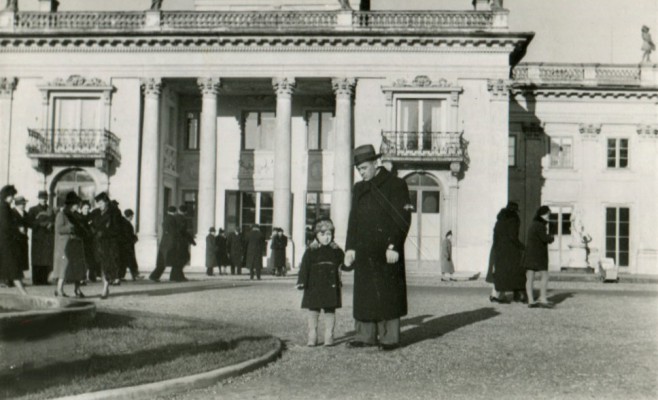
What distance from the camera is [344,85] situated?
3222 centimetres

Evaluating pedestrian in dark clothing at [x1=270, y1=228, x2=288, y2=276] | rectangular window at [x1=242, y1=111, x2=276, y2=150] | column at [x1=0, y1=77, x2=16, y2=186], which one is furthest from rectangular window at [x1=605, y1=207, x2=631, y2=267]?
column at [x1=0, y1=77, x2=16, y2=186]

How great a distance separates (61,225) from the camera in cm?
1420

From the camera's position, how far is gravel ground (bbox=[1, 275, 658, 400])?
651cm

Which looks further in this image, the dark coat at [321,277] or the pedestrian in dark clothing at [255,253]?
the pedestrian in dark clothing at [255,253]

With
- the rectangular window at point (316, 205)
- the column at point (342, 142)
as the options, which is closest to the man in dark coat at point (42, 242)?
the column at point (342, 142)

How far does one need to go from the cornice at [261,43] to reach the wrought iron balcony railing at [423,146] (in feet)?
11.1

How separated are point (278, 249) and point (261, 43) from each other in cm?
932

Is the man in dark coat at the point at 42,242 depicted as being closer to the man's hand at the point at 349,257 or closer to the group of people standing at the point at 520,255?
the group of people standing at the point at 520,255

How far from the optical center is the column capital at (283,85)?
106 ft

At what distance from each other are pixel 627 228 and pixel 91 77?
25836mm

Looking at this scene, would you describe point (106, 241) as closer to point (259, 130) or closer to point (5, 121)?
point (5, 121)

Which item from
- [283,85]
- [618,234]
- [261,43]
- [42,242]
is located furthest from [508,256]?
[618,234]

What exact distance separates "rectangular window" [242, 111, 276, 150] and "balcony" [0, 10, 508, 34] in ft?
15.2

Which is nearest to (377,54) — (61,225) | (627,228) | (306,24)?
(306,24)
